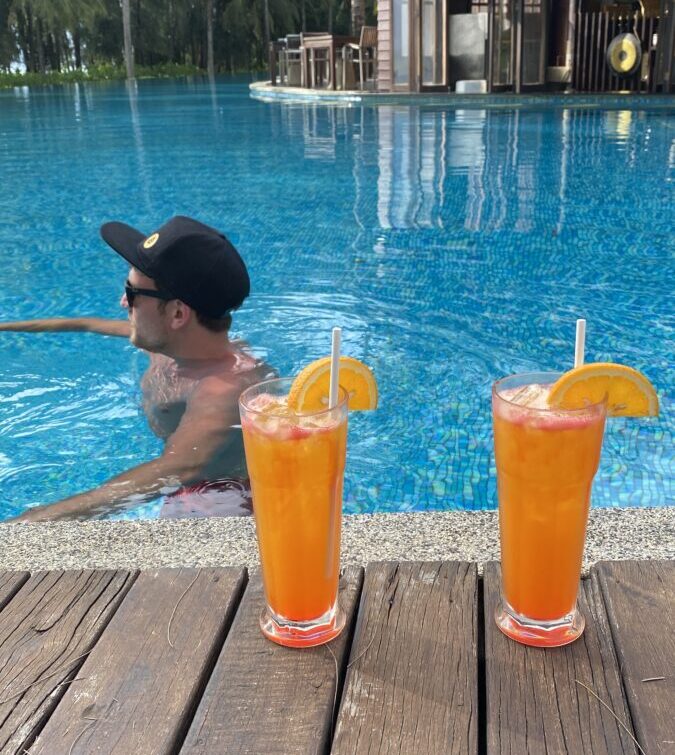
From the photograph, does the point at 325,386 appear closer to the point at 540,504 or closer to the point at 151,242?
the point at 540,504

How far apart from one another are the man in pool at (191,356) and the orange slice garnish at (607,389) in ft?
6.15

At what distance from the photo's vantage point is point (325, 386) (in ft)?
4.04

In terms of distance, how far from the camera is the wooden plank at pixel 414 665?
1.06 m

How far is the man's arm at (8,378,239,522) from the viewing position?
2.93 meters

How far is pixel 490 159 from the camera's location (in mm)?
10867

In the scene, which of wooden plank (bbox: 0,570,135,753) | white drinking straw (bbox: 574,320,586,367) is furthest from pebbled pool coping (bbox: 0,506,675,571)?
white drinking straw (bbox: 574,320,586,367)

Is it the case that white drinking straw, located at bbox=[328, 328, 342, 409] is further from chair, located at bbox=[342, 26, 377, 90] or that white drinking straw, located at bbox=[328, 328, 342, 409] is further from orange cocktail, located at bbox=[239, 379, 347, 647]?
chair, located at bbox=[342, 26, 377, 90]

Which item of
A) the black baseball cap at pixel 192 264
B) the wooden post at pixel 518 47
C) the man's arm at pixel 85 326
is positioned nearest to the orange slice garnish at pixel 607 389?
the black baseball cap at pixel 192 264

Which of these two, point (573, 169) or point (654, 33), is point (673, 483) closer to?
point (573, 169)

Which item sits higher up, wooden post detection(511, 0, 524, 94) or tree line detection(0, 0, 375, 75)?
tree line detection(0, 0, 375, 75)

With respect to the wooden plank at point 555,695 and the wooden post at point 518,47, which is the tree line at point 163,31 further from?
the wooden plank at point 555,695

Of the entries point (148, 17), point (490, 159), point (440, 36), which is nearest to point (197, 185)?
point (490, 159)

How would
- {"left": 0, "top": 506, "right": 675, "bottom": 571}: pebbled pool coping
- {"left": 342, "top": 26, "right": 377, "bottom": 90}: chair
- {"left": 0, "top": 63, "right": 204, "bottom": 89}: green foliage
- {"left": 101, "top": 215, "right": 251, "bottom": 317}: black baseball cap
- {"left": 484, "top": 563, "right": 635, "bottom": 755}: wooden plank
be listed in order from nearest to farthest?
{"left": 484, "top": 563, "right": 635, "bottom": 755}: wooden plank, {"left": 0, "top": 506, "right": 675, "bottom": 571}: pebbled pool coping, {"left": 101, "top": 215, "right": 251, "bottom": 317}: black baseball cap, {"left": 342, "top": 26, "right": 377, "bottom": 90}: chair, {"left": 0, "top": 63, "right": 204, "bottom": 89}: green foliage

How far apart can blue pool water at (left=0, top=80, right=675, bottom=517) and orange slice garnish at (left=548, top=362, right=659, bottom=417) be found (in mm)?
2218
